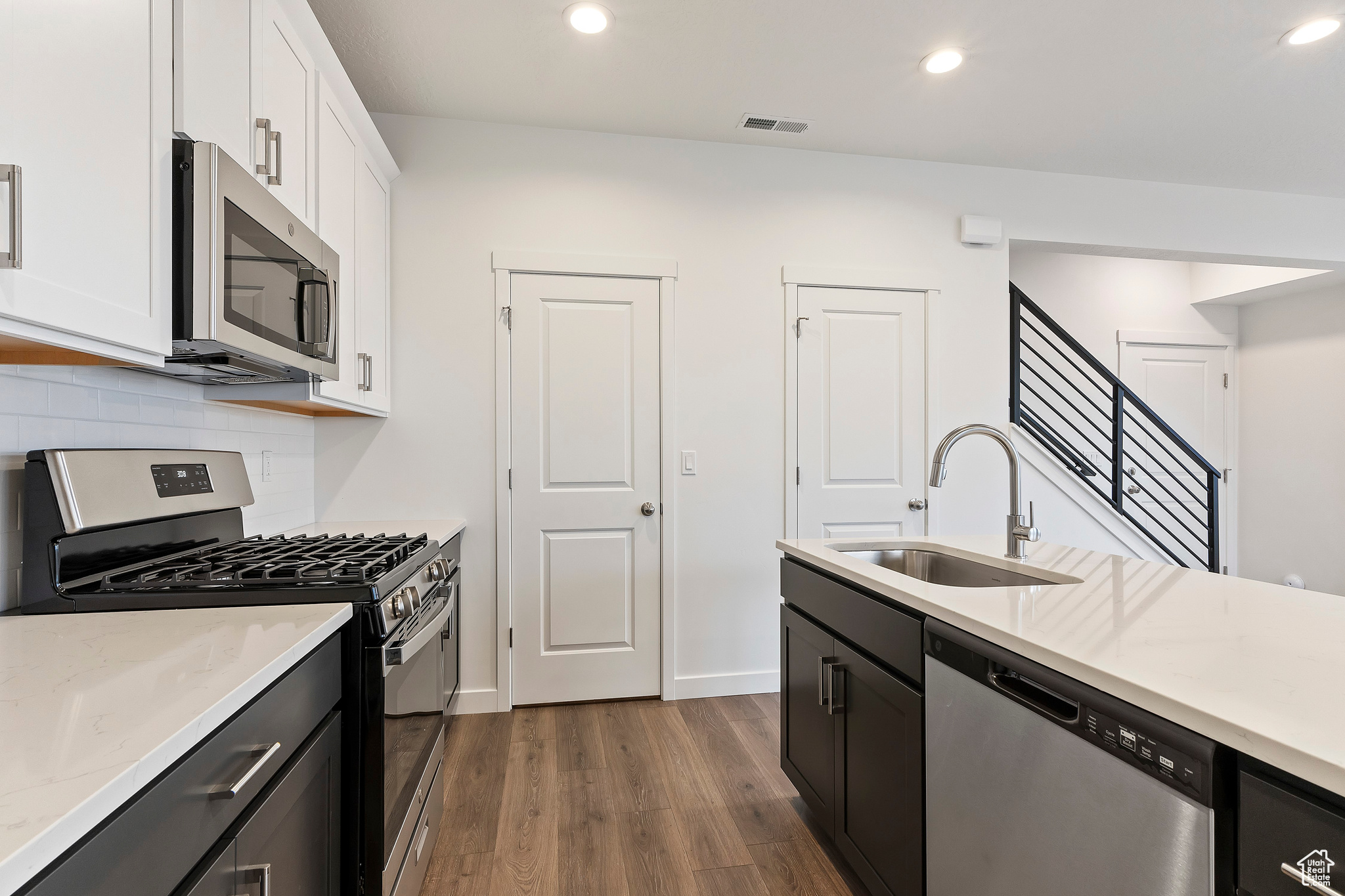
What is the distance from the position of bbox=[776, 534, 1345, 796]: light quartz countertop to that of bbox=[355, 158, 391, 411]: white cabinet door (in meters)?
1.94

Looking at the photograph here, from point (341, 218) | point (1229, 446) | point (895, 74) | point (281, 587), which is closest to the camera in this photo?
point (281, 587)

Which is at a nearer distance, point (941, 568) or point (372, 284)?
point (941, 568)

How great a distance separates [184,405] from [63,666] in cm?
117

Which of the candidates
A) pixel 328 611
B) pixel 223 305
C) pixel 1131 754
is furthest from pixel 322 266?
pixel 1131 754

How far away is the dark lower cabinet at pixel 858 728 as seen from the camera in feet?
4.63

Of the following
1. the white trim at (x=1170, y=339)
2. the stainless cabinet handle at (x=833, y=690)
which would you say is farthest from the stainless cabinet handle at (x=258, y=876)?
the white trim at (x=1170, y=339)

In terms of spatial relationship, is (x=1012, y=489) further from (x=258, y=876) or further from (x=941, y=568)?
(x=258, y=876)

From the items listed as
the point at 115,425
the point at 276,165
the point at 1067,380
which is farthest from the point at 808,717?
the point at 1067,380

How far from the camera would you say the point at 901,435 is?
11.1ft

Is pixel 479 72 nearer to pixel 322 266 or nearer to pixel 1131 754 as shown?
pixel 322 266

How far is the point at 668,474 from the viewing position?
3125 mm

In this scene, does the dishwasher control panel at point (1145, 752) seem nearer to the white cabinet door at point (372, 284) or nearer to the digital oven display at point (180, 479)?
the digital oven display at point (180, 479)

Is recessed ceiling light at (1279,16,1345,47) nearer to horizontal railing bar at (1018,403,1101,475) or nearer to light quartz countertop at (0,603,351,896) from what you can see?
horizontal railing bar at (1018,403,1101,475)

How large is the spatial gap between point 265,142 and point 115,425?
30.6 inches
